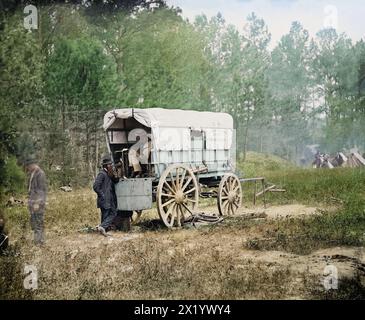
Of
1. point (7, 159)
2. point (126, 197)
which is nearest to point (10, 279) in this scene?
point (7, 159)

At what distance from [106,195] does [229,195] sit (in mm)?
1950

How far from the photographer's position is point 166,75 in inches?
218

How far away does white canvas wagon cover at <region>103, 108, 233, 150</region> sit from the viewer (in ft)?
19.2

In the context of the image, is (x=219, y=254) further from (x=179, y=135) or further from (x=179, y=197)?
(x=179, y=135)

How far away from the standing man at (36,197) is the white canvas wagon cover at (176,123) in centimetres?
118

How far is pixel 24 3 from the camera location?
5.36 m

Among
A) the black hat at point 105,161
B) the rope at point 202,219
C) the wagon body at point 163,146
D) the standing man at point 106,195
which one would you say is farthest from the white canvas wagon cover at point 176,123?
the rope at point 202,219

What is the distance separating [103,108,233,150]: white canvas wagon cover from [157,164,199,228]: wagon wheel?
0.34 meters

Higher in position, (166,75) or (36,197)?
(166,75)

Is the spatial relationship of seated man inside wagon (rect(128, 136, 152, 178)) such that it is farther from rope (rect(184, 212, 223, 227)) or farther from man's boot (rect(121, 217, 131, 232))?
rope (rect(184, 212, 223, 227))

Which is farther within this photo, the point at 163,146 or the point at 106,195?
the point at 163,146

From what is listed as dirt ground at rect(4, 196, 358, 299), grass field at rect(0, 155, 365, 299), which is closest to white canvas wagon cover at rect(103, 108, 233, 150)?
grass field at rect(0, 155, 365, 299)

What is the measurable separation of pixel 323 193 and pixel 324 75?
1.22m

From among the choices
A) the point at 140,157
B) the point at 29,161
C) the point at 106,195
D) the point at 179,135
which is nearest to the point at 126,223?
the point at 106,195
